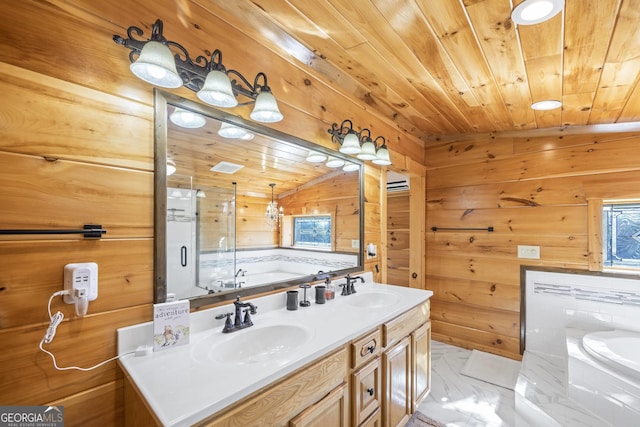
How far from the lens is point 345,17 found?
1449mm

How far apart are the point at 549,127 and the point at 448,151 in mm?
921

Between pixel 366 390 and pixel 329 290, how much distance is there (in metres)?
0.63

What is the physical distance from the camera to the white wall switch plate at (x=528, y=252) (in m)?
2.81

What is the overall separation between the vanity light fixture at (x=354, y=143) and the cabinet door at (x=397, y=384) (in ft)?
4.35

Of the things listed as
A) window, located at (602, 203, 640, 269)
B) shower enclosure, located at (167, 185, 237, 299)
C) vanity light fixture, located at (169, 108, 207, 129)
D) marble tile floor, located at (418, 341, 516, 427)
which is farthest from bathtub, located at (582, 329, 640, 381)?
vanity light fixture, located at (169, 108, 207, 129)

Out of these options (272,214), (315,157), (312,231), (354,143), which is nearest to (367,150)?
(354,143)

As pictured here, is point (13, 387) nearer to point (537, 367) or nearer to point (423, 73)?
point (423, 73)

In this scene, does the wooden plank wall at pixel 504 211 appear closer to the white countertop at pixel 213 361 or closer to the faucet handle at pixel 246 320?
the white countertop at pixel 213 361

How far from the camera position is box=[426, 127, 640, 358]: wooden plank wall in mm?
2570

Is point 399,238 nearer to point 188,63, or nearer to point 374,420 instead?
point 374,420

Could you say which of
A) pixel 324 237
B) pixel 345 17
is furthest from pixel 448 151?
pixel 345 17

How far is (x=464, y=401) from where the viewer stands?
2.26m

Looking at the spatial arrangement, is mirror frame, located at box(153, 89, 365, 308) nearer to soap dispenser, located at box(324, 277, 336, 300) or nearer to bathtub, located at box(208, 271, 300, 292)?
bathtub, located at box(208, 271, 300, 292)

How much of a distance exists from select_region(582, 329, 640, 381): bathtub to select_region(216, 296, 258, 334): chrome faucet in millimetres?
2220
